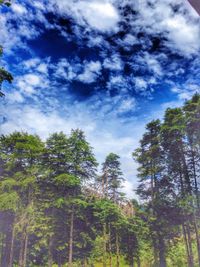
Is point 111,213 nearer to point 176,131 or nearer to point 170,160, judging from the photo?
point 170,160

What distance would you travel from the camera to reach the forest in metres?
25.9

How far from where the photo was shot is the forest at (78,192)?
2586 cm

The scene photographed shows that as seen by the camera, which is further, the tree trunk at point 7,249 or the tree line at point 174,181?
the tree trunk at point 7,249

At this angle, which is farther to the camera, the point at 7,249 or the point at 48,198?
the point at 48,198

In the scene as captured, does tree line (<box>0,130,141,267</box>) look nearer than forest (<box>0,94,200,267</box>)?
No

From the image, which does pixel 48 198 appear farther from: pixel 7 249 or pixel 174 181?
pixel 174 181

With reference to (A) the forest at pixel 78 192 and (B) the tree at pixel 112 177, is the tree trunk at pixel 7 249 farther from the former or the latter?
(B) the tree at pixel 112 177

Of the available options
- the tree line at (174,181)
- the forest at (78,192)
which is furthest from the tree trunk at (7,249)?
the tree line at (174,181)

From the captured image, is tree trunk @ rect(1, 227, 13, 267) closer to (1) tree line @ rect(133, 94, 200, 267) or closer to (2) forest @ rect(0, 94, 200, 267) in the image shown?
(2) forest @ rect(0, 94, 200, 267)

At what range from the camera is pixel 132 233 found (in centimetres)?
3591

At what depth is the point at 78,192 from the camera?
29.6 meters

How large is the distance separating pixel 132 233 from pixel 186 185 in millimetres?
13981

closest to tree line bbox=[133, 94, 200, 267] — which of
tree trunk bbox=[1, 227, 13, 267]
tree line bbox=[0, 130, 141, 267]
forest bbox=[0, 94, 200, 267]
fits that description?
forest bbox=[0, 94, 200, 267]

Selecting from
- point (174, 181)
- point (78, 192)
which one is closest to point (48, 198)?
point (78, 192)
